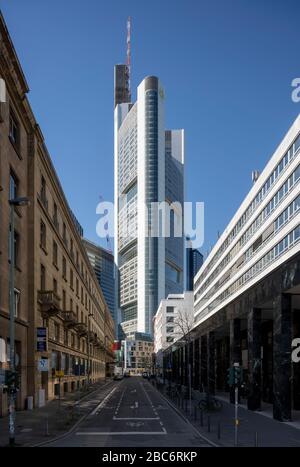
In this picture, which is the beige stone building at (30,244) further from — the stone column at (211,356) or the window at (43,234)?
the stone column at (211,356)

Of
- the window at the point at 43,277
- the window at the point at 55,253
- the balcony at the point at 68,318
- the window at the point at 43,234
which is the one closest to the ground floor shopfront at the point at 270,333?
the window at the point at 43,277

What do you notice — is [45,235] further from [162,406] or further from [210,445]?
[210,445]

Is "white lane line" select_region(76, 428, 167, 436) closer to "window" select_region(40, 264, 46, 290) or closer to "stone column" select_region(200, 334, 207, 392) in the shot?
"window" select_region(40, 264, 46, 290)

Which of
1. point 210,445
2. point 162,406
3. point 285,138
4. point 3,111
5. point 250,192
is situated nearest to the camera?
point 210,445

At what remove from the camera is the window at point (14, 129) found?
4191cm

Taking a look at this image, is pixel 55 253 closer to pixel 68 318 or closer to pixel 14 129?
pixel 68 318

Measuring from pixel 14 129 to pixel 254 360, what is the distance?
24.5 metres

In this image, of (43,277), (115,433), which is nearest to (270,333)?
(43,277)

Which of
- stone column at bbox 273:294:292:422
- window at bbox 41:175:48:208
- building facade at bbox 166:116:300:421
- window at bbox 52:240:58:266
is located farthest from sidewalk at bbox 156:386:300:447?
window at bbox 52:240:58:266

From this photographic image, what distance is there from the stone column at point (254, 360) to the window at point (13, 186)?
19.8 m

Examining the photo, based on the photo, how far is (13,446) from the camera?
78.8 ft

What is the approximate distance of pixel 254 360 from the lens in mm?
44812
